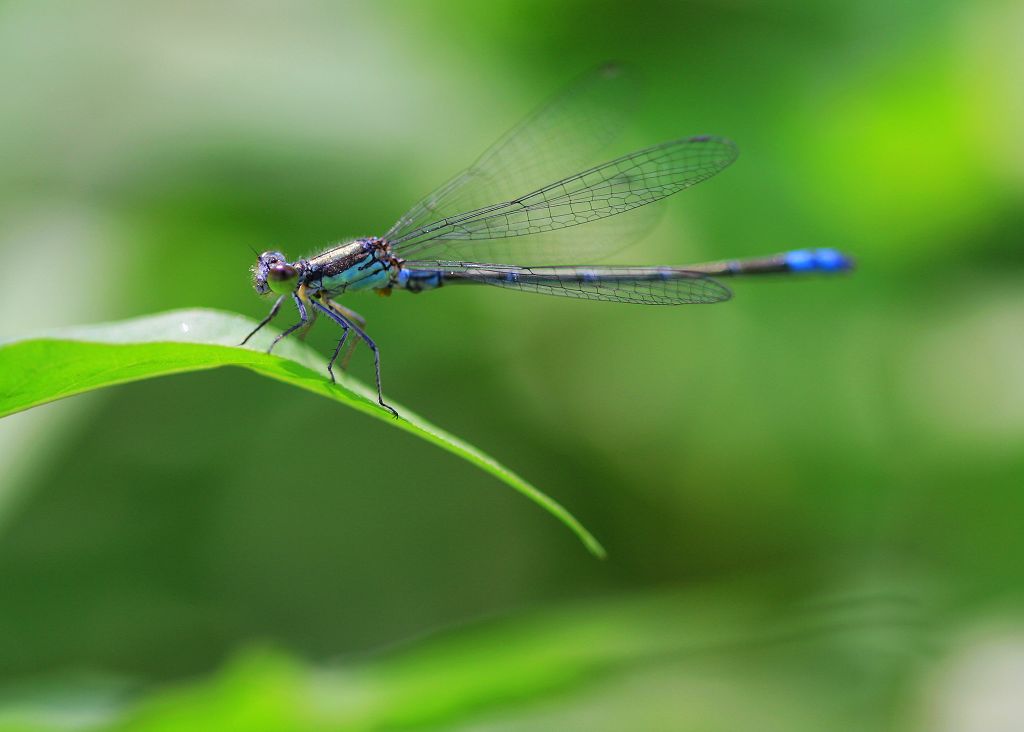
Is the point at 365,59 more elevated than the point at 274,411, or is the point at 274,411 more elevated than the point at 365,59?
the point at 365,59

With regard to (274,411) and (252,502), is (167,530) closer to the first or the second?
(252,502)

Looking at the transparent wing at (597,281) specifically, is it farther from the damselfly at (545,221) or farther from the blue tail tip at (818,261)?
the blue tail tip at (818,261)

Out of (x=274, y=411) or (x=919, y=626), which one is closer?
(x=919, y=626)

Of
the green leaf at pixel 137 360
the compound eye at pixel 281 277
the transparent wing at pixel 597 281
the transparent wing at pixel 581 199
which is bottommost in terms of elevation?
the green leaf at pixel 137 360

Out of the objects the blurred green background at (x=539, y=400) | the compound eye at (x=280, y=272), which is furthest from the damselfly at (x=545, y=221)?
the blurred green background at (x=539, y=400)

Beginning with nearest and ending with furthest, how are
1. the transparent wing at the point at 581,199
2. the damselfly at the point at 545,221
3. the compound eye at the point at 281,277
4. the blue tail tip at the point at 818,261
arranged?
the compound eye at the point at 281,277 < the damselfly at the point at 545,221 < the transparent wing at the point at 581,199 < the blue tail tip at the point at 818,261

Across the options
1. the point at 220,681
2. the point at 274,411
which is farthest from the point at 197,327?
the point at 274,411

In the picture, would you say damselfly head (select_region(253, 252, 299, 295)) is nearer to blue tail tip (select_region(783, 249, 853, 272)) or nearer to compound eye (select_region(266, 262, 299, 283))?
compound eye (select_region(266, 262, 299, 283))
